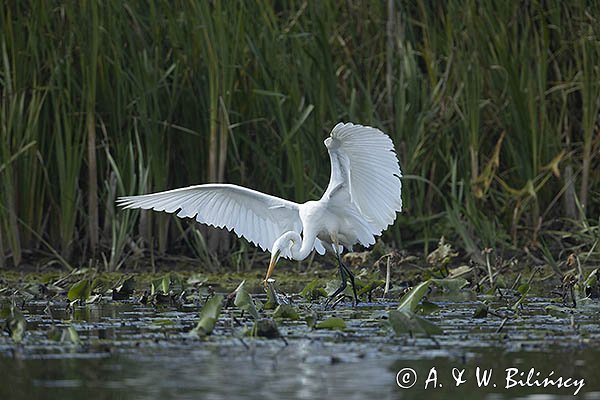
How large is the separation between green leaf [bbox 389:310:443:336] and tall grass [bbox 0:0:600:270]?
9.95 feet

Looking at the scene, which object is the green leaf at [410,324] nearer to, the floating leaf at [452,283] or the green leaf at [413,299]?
the green leaf at [413,299]

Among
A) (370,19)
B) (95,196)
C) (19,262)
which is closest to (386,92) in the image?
(370,19)

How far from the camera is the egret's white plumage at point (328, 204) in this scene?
7328 mm

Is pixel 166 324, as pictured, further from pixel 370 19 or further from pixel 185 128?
pixel 370 19

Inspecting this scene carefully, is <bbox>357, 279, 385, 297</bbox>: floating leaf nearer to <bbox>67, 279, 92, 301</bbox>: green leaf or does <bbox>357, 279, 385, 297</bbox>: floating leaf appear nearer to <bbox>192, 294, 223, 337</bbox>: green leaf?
<bbox>67, 279, 92, 301</bbox>: green leaf

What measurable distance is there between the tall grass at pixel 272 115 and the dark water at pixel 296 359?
2468mm

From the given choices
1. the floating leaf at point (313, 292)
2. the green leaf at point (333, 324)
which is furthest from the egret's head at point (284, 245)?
the green leaf at point (333, 324)

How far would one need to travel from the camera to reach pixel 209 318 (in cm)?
588

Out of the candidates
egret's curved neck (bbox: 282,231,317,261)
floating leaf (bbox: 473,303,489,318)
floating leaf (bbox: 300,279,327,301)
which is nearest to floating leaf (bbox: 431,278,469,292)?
floating leaf (bbox: 300,279,327,301)

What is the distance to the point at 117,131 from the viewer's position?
30.2 feet

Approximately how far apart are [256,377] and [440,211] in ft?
17.1

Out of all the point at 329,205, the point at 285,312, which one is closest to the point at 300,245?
the point at 329,205

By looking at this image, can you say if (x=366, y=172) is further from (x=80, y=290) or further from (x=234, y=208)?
(x=80, y=290)
